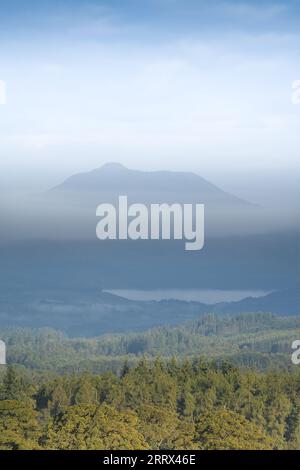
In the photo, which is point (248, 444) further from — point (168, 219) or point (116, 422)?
point (168, 219)

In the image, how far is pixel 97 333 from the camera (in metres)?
37.5

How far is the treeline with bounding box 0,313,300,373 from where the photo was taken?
27.1 meters

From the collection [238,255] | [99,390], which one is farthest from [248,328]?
[99,390]

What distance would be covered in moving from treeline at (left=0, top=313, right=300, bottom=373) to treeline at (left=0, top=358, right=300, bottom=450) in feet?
36.6

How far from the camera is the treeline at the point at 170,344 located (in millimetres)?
27109

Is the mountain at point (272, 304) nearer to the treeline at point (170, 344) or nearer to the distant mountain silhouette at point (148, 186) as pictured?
the treeline at point (170, 344)

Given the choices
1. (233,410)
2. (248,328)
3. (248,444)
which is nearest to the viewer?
(248,444)

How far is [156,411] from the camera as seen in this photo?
36.6ft

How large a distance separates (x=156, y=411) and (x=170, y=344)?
20614 millimetres

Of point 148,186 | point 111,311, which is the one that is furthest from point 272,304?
point 148,186

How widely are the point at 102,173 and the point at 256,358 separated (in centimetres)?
931

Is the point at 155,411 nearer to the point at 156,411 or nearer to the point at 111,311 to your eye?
the point at 156,411

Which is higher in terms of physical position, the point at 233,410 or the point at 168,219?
the point at 168,219

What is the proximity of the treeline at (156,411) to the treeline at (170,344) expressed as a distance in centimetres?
1115
